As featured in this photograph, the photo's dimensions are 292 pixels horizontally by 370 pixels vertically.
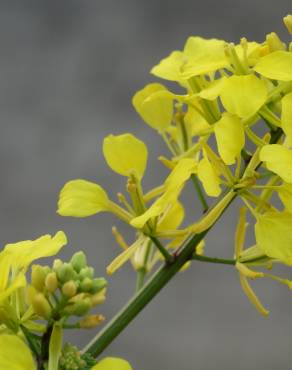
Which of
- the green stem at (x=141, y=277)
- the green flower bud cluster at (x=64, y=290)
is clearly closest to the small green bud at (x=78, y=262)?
the green flower bud cluster at (x=64, y=290)

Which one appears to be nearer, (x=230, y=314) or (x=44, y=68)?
(x=230, y=314)

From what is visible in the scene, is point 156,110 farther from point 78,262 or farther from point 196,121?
point 78,262

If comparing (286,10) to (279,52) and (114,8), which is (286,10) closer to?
(114,8)

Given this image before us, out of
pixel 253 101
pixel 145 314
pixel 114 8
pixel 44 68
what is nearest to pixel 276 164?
pixel 253 101

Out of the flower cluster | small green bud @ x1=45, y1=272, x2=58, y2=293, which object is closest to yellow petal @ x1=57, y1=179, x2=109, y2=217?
the flower cluster

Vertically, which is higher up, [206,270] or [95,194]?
[95,194]

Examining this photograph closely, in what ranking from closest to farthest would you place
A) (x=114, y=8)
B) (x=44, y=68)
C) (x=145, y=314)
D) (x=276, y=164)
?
1. (x=276, y=164)
2. (x=145, y=314)
3. (x=44, y=68)
4. (x=114, y=8)
